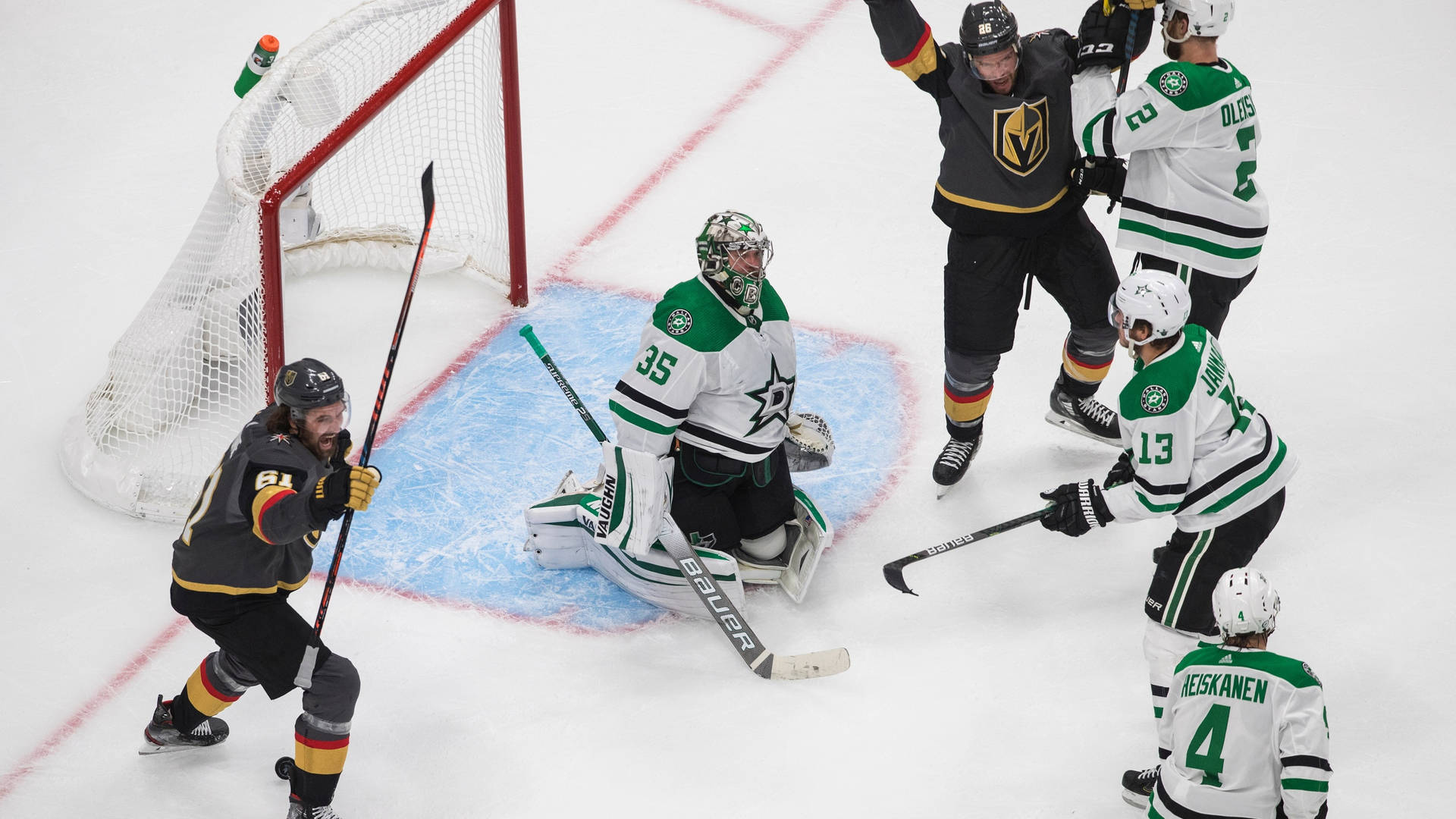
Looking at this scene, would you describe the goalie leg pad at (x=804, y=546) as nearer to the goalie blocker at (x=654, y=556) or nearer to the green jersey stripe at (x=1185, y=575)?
the goalie blocker at (x=654, y=556)

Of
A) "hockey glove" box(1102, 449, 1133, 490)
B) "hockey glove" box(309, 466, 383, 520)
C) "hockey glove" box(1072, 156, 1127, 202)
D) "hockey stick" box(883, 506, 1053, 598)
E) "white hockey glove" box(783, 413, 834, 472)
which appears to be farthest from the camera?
"white hockey glove" box(783, 413, 834, 472)

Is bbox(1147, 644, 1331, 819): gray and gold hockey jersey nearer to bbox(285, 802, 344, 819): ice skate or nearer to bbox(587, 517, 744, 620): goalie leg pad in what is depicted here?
bbox(587, 517, 744, 620): goalie leg pad

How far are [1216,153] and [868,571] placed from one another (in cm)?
134

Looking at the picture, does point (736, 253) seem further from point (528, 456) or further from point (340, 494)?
point (528, 456)

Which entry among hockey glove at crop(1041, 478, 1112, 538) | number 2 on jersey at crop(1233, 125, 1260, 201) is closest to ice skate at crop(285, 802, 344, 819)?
hockey glove at crop(1041, 478, 1112, 538)

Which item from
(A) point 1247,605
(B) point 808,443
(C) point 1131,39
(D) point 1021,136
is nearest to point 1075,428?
(B) point 808,443

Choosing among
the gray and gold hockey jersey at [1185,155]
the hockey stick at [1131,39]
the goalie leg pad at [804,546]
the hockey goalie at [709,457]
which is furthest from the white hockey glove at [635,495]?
the hockey stick at [1131,39]

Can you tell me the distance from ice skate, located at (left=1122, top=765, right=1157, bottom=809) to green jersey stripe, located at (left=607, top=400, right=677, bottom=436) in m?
1.27

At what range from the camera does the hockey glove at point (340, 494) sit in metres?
3.09

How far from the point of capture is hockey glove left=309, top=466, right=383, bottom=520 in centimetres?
309

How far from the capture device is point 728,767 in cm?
365

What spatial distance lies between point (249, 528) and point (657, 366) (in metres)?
0.96

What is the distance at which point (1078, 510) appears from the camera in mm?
3598

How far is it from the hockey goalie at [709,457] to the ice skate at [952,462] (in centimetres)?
34
